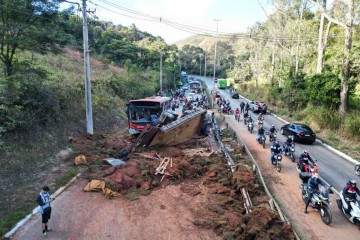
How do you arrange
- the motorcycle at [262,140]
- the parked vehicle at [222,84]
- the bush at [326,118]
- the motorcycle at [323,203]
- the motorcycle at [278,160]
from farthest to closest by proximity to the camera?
the parked vehicle at [222,84], the bush at [326,118], the motorcycle at [262,140], the motorcycle at [278,160], the motorcycle at [323,203]

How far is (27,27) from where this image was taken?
16.3m

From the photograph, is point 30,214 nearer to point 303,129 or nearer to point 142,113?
point 142,113

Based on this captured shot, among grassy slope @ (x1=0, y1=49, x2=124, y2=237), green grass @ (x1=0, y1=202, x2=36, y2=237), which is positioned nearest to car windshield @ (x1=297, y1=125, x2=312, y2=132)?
grassy slope @ (x1=0, y1=49, x2=124, y2=237)

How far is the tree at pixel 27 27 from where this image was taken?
1550 centimetres

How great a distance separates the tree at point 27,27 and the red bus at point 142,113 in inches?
227

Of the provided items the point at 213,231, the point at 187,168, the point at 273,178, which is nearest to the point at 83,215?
the point at 213,231

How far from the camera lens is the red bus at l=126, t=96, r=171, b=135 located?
2022 centimetres

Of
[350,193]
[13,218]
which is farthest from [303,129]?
[13,218]

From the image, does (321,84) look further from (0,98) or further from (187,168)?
(0,98)

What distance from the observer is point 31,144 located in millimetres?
15367

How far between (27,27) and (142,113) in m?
8.26

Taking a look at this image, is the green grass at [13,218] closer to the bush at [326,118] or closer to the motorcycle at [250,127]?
the motorcycle at [250,127]

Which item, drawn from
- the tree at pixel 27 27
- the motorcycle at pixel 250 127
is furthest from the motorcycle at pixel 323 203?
the motorcycle at pixel 250 127

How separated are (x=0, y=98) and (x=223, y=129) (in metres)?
18.1
